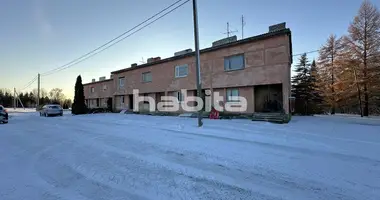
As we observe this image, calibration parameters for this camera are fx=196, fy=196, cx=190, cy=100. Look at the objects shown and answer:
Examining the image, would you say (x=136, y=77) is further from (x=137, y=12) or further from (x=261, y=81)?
(x=261, y=81)

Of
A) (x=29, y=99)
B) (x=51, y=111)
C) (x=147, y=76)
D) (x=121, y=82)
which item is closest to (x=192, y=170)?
(x=147, y=76)

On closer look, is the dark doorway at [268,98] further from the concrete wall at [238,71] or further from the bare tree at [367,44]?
the bare tree at [367,44]

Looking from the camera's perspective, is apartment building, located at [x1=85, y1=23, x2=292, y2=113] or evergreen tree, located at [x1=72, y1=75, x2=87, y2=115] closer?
apartment building, located at [x1=85, y1=23, x2=292, y2=113]

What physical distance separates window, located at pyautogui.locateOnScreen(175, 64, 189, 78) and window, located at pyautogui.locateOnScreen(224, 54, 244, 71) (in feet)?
13.9

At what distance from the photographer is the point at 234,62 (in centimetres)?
1551

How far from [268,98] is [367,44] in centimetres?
1470

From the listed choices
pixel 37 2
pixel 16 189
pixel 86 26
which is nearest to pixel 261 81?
pixel 16 189

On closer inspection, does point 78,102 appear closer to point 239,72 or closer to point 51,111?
point 51,111

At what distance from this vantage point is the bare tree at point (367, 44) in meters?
20.2

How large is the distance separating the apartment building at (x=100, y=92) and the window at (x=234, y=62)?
21.4 meters

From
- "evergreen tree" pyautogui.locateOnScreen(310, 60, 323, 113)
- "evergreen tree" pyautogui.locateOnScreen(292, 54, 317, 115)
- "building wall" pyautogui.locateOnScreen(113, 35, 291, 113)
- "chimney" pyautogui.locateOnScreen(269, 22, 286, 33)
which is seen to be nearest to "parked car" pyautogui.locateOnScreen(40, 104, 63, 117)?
"building wall" pyautogui.locateOnScreen(113, 35, 291, 113)

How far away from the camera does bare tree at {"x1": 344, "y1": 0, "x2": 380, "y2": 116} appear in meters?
20.2

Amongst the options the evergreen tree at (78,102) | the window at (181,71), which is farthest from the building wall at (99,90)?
the window at (181,71)

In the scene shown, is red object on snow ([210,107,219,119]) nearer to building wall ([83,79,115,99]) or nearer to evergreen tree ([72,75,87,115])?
evergreen tree ([72,75,87,115])
